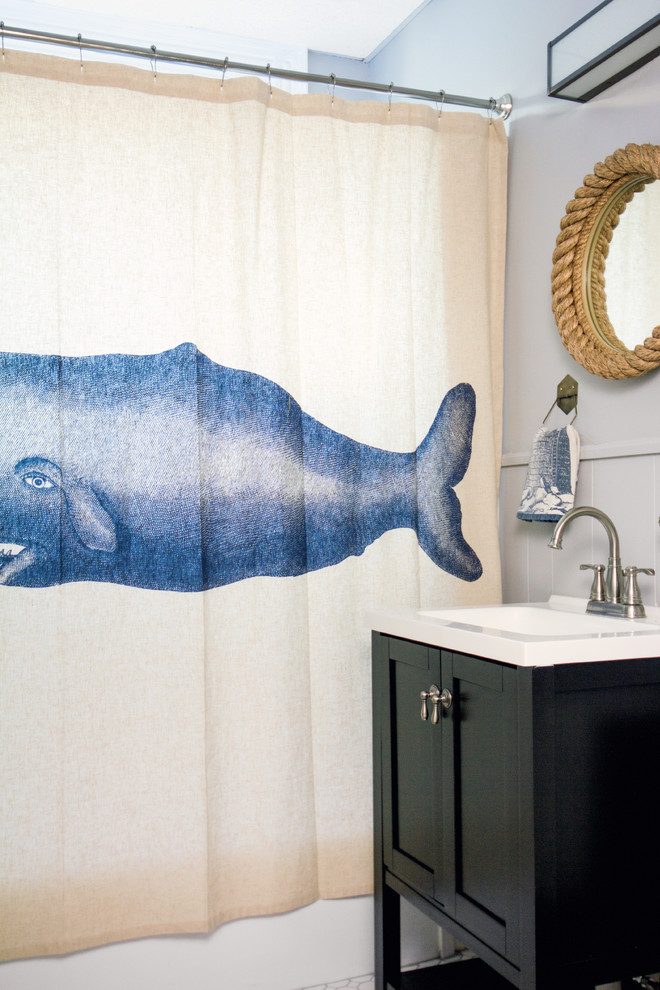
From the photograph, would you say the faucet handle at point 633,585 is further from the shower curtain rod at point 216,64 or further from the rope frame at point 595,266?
the shower curtain rod at point 216,64

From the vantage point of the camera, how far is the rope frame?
169cm

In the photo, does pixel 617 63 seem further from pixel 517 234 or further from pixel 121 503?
pixel 121 503

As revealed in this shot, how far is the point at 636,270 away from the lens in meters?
1.71

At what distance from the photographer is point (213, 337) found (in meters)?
1.87

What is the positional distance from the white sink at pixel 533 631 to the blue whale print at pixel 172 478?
28 cm

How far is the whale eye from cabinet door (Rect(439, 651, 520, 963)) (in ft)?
2.86

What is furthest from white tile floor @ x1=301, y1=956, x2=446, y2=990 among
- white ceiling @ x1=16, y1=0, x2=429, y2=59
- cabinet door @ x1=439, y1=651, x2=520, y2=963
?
white ceiling @ x1=16, y1=0, x2=429, y2=59

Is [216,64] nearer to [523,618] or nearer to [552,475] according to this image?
[552,475]

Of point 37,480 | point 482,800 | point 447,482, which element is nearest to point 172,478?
point 37,480

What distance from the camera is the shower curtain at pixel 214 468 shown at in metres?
1.74

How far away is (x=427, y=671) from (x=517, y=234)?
1.13 m

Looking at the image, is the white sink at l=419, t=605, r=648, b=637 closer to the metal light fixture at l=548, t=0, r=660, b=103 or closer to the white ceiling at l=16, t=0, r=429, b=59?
the metal light fixture at l=548, t=0, r=660, b=103

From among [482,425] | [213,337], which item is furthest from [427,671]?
[213,337]

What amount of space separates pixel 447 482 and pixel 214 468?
1.88 ft
